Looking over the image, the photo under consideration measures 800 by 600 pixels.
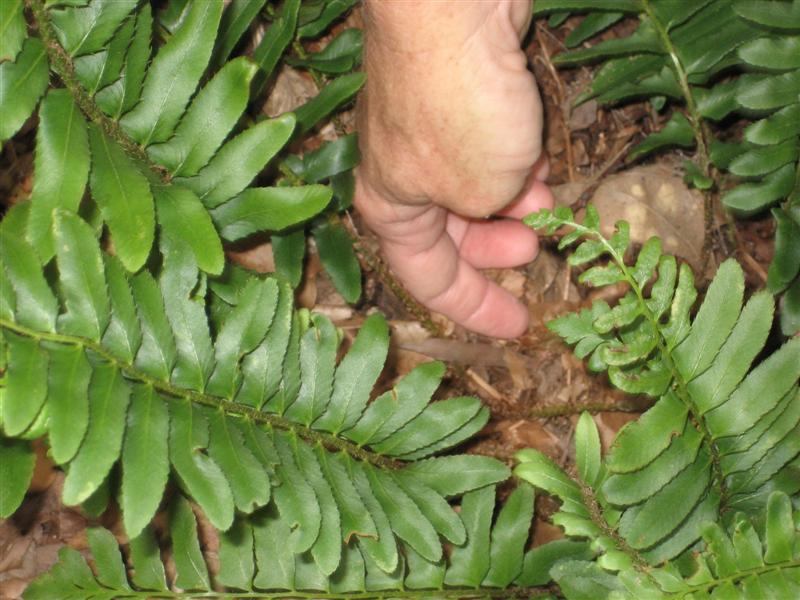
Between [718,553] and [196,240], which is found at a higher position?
[196,240]

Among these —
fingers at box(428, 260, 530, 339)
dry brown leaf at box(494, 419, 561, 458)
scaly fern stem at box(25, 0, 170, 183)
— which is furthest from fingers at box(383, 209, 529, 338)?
scaly fern stem at box(25, 0, 170, 183)

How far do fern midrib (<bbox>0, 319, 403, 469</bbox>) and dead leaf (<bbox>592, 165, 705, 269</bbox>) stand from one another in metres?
1.53

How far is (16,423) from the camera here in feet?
5.64

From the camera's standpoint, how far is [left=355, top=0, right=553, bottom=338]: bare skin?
2201 millimetres

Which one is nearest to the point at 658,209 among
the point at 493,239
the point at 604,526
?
the point at 493,239

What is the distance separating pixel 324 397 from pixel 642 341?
0.85m

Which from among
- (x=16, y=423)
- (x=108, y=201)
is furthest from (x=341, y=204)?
(x=16, y=423)

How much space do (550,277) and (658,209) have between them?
0.53m

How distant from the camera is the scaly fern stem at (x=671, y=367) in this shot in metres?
2.01

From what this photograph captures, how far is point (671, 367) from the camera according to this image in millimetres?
2172

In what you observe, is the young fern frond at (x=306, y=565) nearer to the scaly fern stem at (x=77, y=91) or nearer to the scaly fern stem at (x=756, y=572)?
the scaly fern stem at (x=756, y=572)

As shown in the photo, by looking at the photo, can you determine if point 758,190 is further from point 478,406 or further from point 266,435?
point 266,435

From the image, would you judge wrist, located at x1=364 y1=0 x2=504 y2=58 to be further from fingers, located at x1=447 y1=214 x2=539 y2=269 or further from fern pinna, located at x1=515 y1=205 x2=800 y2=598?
fingers, located at x1=447 y1=214 x2=539 y2=269

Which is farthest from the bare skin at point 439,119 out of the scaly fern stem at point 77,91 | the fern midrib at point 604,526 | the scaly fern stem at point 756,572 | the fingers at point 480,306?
the scaly fern stem at point 756,572
